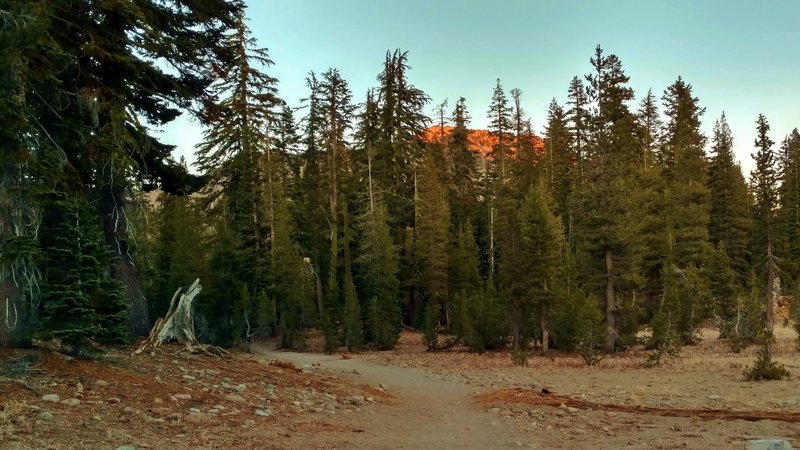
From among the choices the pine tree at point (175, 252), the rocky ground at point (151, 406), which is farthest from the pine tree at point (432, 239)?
the rocky ground at point (151, 406)

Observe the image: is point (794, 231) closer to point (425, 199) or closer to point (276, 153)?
point (425, 199)

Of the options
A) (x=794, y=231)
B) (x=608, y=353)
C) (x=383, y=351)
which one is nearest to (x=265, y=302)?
(x=383, y=351)

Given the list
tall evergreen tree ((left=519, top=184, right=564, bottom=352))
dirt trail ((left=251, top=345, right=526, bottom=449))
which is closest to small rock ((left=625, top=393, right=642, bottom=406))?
dirt trail ((left=251, top=345, right=526, bottom=449))

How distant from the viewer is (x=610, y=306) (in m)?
31.2

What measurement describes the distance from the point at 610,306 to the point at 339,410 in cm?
2297

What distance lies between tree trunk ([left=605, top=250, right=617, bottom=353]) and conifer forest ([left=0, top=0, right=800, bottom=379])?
6.1 inches

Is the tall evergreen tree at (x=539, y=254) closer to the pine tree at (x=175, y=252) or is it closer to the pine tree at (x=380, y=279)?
the pine tree at (x=380, y=279)

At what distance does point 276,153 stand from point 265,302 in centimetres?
1173

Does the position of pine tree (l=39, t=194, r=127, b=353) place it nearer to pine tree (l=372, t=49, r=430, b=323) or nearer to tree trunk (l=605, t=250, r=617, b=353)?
tree trunk (l=605, t=250, r=617, b=353)

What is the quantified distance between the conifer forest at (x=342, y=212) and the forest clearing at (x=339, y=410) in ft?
4.47

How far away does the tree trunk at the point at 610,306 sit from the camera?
3097 centimetres

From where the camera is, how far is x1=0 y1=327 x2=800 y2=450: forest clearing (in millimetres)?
7552

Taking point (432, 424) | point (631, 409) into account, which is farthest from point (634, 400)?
point (432, 424)

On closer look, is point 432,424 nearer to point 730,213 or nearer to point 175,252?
point 175,252
